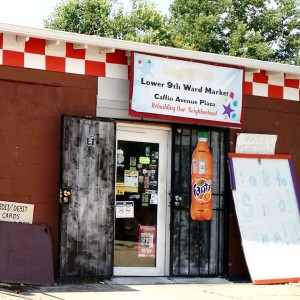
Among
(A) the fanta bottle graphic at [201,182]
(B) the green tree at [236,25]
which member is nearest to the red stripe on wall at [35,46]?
(A) the fanta bottle graphic at [201,182]

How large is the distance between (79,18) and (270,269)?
26837mm

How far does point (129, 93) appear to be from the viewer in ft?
28.9

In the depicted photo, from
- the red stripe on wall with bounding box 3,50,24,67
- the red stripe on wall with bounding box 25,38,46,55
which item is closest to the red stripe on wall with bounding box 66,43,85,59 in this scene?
the red stripe on wall with bounding box 25,38,46,55

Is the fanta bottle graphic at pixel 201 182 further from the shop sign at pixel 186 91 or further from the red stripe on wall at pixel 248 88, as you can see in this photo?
the red stripe on wall at pixel 248 88

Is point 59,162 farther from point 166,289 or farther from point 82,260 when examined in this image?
point 166,289

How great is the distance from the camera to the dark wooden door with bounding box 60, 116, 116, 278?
8.39 metres

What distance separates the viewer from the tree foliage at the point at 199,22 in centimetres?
3275

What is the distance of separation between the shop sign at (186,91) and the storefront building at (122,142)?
0.02 metres

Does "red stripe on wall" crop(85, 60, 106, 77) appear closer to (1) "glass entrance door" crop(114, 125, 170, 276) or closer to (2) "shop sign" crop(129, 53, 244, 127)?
(2) "shop sign" crop(129, 53, 244, 127)

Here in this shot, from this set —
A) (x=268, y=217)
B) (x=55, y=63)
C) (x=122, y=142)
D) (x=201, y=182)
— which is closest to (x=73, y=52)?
(x=55, y=63)

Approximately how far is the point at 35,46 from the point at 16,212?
2.22 m

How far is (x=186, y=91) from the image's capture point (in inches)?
364

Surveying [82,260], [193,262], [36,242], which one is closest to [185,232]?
[193,262]

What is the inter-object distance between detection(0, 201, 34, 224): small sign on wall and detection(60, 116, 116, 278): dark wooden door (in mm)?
428
